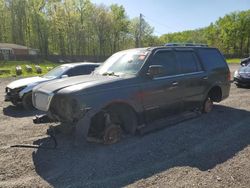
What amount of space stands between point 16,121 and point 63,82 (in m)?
2.97

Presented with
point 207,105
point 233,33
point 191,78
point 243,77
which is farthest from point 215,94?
point 233,33

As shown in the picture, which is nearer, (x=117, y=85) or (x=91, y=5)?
(x=117, y=85)

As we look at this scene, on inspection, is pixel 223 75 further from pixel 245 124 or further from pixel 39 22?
pixel 39 22

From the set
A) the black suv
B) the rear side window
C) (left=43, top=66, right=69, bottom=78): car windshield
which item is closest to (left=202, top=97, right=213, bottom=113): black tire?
the black suv

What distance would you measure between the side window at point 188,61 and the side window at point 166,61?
0.80 feet

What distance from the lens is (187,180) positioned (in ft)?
13.1

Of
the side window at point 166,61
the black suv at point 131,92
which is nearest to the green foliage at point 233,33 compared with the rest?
the black suv at point 131,92

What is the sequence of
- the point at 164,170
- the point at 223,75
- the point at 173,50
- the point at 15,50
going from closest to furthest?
the point at 164,170 < the point at 173,50 < the point at 223,75 < the point at 15,50

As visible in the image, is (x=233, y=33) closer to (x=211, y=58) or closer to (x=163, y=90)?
(x=211, y=58)

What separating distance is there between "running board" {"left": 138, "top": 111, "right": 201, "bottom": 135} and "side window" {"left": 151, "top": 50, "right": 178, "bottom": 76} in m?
1.09

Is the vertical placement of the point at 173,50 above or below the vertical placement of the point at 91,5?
below

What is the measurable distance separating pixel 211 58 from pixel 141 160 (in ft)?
14.8

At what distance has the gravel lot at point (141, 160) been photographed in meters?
4.01

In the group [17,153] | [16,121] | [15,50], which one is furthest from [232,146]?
[15,50]
